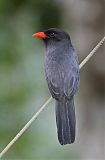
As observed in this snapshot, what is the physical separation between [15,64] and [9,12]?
0.65 meters

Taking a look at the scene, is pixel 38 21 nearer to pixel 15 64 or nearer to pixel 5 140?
pixel 15 64

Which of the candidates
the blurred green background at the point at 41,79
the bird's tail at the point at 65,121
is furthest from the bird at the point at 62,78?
the blurred green background at the point at 41,79

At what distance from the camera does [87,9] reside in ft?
26.1

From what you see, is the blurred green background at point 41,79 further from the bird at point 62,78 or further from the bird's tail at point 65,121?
the bird's tail at point 65,121

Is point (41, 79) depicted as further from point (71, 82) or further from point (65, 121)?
point (65, 121)

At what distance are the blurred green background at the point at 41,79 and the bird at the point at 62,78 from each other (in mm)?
1526

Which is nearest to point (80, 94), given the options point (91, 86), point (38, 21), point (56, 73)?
point (91, 86)

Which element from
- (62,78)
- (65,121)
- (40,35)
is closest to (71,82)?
(62,78)

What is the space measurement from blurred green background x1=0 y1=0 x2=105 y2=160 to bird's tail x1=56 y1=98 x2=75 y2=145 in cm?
214

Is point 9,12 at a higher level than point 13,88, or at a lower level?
higher

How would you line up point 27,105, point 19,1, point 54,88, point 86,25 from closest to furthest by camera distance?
point 54,88, point 86,25, point 27,105, point 19,1

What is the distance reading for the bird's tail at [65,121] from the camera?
5340 mm

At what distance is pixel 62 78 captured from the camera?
5828mm

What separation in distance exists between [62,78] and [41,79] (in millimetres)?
3273
